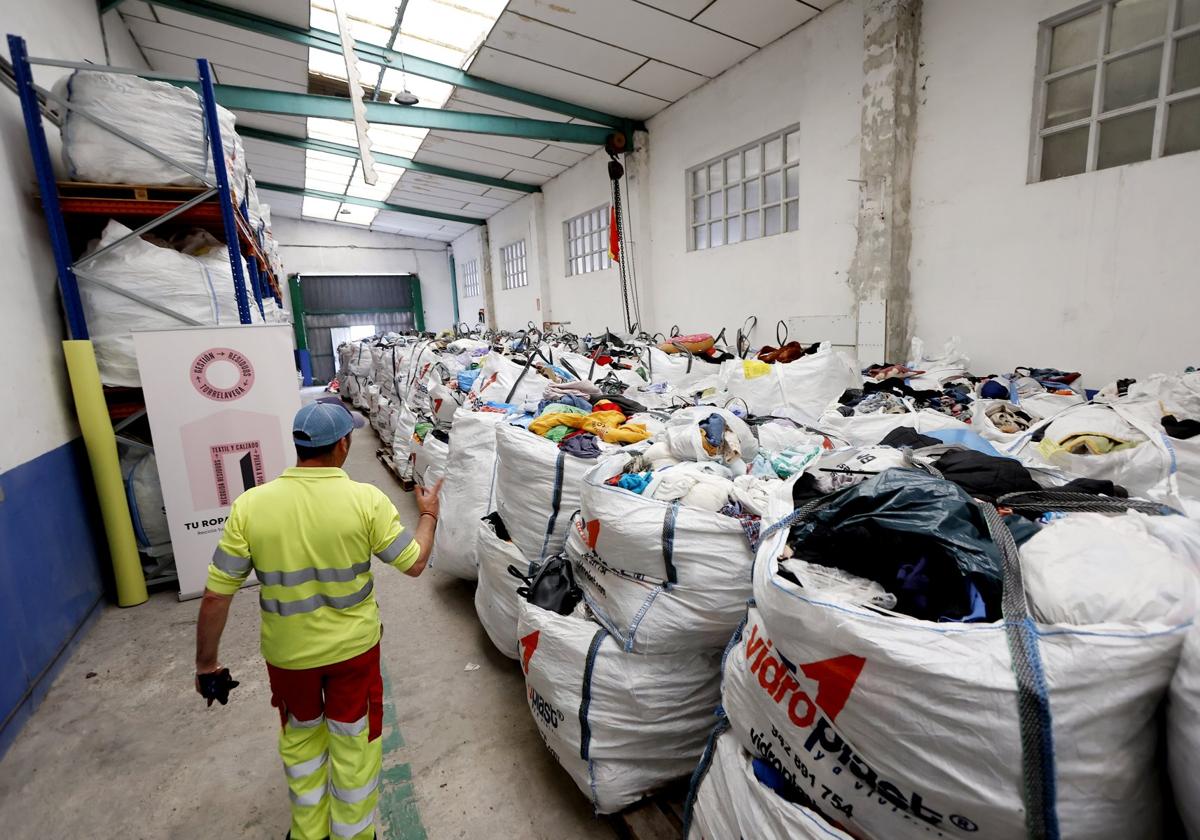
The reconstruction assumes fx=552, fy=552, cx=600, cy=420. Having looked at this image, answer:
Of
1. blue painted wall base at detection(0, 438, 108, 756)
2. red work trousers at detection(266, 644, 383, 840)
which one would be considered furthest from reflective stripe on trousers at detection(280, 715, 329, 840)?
blue painted wall base at detection(0, 438, 108, 756)

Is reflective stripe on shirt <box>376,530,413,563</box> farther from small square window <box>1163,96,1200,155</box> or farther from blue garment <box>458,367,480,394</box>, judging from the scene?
small square window <box>1163,96,1200,155</box>

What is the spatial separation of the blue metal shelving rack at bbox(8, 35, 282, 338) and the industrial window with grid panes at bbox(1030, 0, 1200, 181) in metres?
4.54

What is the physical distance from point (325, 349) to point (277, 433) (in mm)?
12551

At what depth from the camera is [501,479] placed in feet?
6.98

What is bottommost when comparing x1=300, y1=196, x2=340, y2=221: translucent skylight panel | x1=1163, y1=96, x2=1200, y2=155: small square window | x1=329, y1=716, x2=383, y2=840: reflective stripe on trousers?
x1=329, y1=716, x2=383, y2=840: reflective stripe on trousers

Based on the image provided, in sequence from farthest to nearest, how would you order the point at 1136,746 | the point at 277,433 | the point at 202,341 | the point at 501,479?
the point at 277,433
the point at 202,341
the point at 501,479
the point at 1136,746

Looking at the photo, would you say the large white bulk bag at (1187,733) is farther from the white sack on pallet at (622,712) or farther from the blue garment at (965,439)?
the blue garment at (965,439)

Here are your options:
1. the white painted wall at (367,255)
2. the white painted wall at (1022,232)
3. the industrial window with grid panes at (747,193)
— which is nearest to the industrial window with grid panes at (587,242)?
the industrial window with grid panes at (747,193)

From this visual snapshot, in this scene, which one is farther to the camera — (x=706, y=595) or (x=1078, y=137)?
(x=1078, y=137)

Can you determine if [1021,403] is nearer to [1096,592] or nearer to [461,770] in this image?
[1096,592]

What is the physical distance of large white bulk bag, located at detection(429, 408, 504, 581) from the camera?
2512 mm

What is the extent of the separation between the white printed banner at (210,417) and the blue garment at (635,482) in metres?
2.07

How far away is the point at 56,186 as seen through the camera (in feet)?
8.62

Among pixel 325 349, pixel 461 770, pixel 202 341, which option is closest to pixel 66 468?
pixel 202 341
